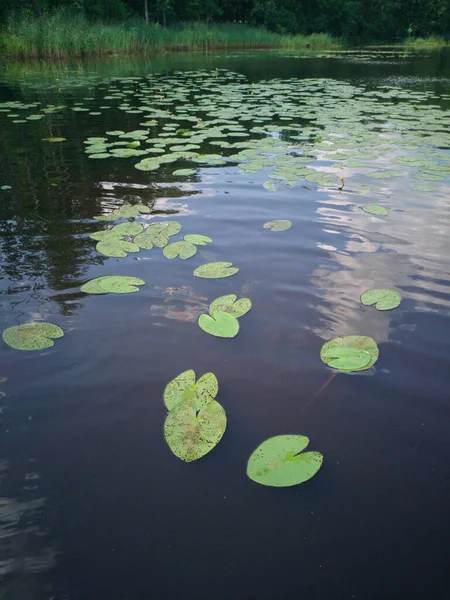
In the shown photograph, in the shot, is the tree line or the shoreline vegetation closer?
the shoreline vegetation

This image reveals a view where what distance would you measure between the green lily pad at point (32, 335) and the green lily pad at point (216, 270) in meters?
0.65

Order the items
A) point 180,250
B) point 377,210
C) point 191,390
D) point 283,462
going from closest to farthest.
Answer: point 283,462
point 191,390
point 180,250
point 377,210

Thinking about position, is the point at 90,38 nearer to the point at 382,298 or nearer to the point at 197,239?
the point at 197,239

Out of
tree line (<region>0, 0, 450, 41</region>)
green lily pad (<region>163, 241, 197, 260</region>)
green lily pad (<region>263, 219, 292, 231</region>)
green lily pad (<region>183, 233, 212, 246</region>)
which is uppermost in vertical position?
tree line (<region>0, 0, 450, 41</region>)

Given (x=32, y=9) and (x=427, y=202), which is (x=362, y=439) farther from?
(x=32, y=9)

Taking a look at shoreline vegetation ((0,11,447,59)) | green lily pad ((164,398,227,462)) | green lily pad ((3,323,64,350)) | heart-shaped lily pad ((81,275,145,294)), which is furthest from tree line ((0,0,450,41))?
green lily pad ((164,398,227,462))

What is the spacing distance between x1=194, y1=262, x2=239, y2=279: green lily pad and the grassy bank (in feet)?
43.4

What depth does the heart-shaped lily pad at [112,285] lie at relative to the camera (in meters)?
1.65

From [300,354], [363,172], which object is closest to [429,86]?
[363,172]

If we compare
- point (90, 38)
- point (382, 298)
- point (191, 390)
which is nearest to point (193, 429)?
point (191, 390)

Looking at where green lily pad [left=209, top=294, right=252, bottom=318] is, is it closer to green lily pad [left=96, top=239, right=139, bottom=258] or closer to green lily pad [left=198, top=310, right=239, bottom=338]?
green lily pad [left=198, top=310, right=239, bottom=338]

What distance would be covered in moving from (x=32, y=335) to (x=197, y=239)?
38.2 inches

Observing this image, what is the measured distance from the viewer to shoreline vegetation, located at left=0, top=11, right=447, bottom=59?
11523 millimetres

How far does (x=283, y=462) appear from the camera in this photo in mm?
941
